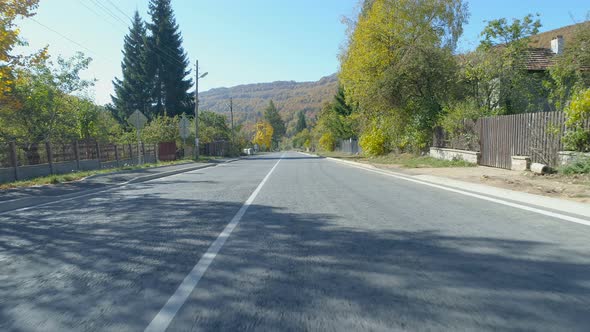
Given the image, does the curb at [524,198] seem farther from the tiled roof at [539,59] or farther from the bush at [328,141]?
the bush at [328,141]

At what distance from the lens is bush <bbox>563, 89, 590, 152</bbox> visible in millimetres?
11328

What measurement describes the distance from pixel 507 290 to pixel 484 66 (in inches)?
902

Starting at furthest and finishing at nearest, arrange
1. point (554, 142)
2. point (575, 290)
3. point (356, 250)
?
point (554, 142) < point (356, 250) < point (575, 290)

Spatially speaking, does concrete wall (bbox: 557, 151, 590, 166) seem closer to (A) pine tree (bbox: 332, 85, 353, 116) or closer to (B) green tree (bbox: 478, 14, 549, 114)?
(B) green tree (bbox: 478, 14, 549, 114)

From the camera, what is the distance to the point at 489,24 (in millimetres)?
24797

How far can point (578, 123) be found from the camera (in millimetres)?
11711

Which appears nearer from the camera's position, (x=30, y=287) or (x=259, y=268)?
(x=30, y=287)

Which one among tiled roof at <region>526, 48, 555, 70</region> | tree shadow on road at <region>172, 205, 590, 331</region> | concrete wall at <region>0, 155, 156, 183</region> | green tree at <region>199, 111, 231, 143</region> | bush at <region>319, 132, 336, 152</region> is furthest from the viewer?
bush at <region>319, 132, 336, 152</region>

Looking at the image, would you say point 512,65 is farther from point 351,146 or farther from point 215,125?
point 215,125

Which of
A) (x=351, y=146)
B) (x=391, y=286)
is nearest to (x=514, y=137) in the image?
(x=391, y=286)

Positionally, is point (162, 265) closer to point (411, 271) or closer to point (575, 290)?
point (411, 271)

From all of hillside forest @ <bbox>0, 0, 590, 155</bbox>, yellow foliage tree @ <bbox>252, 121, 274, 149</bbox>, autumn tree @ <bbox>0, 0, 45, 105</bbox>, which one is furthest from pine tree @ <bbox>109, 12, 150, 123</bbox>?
yellow foliage tree @ <bbox>252, 121, 274, 149</bbox>

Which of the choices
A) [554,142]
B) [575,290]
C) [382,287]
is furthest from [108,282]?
[554,142]

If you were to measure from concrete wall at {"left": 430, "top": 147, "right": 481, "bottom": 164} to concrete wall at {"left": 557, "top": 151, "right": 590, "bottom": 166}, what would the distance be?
5580mm
